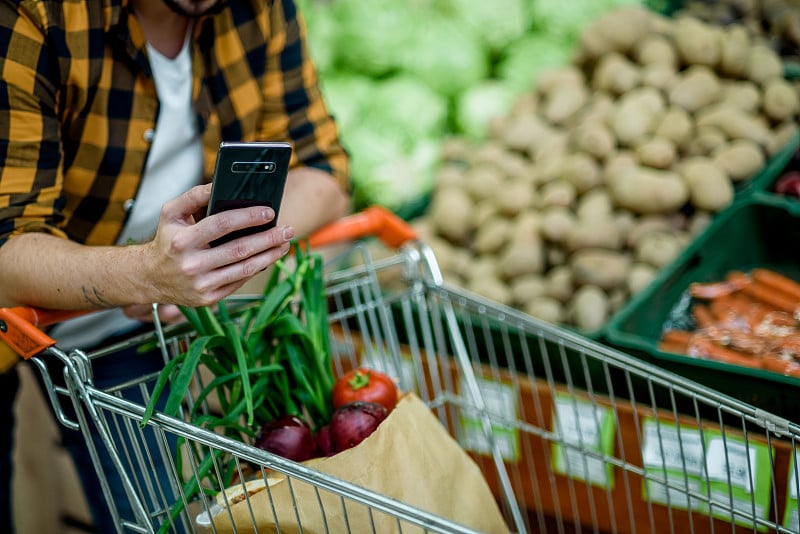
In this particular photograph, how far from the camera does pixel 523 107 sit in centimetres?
293

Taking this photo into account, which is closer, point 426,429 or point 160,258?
point 160,258

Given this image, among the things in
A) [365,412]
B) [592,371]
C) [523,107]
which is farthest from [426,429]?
[523,107]

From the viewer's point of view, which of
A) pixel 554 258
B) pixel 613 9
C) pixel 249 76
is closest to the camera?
pixel 249 76

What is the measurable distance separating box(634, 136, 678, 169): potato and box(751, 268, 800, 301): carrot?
0.47 metres

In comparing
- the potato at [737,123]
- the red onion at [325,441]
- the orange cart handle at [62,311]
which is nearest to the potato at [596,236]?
the potato at [737,123]

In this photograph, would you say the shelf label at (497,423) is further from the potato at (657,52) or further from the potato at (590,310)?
the potato at (657,52)

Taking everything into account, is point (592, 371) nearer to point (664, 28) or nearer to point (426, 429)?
point (426, 429)

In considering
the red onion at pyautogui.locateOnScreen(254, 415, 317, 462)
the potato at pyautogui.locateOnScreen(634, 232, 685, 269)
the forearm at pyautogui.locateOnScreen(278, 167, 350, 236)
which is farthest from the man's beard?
the potato at pyautogui.locateOnScreen(634, 232, 685, 269)

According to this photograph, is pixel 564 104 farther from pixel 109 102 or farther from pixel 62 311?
pixel 62 311

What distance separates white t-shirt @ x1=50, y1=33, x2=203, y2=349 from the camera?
1.54 metres

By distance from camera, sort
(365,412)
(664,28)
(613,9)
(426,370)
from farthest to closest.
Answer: (613,9), (664,28), (426,370), (365,412)

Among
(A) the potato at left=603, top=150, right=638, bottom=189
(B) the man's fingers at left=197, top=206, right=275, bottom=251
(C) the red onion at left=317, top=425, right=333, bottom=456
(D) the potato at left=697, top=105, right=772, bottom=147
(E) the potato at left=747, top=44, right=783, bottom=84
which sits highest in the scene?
(B) the man's fingers at left=197, top=206, right=275, bottom=251

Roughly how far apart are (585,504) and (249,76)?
126 centimetres

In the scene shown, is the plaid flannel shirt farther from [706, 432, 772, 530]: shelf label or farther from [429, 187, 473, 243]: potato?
[706, 432, 772, 530]: shelf label
